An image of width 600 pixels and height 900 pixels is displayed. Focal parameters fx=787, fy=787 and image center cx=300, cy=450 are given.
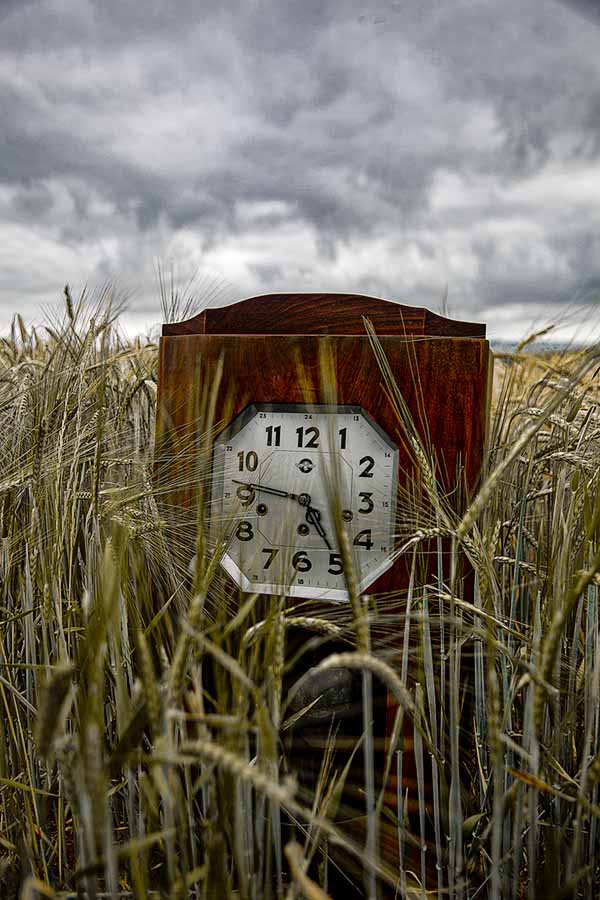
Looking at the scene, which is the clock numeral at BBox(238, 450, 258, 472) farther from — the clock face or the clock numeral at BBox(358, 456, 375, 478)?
the clock numeral at BBox(358, 456, 375, 478)

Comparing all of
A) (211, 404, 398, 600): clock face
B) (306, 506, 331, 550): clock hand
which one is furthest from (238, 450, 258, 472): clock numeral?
(306, 506, 331, 550): clock hand

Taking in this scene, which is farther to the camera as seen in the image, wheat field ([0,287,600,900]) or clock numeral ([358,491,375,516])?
clock numeral ([358,491,375,516])

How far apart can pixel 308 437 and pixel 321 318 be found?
0.20 metres

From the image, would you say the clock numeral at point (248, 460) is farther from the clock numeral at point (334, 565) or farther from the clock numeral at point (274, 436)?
the clock numeral at point (334, 565)

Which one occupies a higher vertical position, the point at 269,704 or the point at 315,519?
the point at 315,519

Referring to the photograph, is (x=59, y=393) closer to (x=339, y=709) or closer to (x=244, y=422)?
(x=244, y=422)

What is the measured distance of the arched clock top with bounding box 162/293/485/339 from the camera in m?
1.25

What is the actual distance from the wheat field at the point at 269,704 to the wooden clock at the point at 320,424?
0.05 m

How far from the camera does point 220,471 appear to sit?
1290mm

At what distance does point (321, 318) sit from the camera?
1306 mm

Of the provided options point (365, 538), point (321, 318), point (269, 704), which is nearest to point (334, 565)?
point (365, 538)

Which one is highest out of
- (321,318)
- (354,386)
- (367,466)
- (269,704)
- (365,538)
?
(321,318)

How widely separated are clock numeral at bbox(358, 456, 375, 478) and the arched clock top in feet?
0.66

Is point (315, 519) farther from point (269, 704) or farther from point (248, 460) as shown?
point (269, 704)
